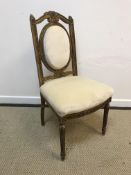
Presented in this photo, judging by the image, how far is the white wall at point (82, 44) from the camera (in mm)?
1849

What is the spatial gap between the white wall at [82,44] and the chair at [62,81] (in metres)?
0.19

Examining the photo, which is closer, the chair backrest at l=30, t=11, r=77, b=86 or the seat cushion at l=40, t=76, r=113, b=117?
the seat cushion at l=40, t=76, r=113, b=117

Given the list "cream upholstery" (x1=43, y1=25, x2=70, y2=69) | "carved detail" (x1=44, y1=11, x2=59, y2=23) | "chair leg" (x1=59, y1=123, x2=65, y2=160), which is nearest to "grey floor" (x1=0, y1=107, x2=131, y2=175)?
"chair leg" (x1=59, y1=123, x2=65, y2=160)

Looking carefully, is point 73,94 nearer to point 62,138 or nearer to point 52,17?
point 62,138

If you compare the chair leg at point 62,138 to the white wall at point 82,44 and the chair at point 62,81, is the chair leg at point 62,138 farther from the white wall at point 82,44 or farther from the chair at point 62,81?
the white wall at point 82,44

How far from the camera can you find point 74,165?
1.57m

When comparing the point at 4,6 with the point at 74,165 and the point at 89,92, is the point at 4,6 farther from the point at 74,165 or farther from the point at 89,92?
the point at 74,165

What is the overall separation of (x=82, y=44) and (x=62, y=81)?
18.4 inches

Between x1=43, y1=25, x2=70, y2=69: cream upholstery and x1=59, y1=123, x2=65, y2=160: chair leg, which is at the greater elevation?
x1=43, y1=25, x2=70, y2=69: cream upholstery

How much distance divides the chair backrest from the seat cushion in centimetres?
14

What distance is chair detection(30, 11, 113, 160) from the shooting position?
1479 mm

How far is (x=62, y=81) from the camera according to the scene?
170cm

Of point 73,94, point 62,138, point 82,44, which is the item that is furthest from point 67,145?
point 82,44

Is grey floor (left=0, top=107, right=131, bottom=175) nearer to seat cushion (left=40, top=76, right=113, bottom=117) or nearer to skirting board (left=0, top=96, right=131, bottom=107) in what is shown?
skirting board (left=0, top=96, right=131, bottom=107)
